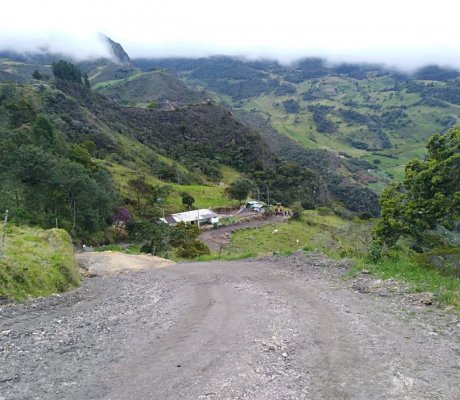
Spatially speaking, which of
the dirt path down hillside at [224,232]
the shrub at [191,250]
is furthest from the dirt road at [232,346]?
the dirt path down hillside at [224,232]

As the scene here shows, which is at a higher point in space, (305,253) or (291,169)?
(305,253)

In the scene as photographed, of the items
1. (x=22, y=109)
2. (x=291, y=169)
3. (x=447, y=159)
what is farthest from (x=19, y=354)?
(x=291, y=169)

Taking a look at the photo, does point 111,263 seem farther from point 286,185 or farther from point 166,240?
point 286,185

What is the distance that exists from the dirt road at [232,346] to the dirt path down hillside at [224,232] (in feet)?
140

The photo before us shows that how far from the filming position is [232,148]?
527 ft

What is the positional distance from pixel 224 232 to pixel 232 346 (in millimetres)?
59436

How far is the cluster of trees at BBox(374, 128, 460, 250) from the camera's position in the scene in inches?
888

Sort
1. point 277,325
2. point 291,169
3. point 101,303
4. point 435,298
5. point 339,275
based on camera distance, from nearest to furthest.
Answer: point 277,325, point 435,298, point 101,303, point 339,275, point 291,169

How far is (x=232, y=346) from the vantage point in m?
9.73

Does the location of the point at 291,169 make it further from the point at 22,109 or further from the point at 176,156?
the point at 22,109

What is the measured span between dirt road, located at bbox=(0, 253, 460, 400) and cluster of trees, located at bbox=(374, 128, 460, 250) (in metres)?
10.3

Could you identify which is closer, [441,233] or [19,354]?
[19,354]

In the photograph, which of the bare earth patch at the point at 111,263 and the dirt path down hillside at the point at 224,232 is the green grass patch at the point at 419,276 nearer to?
the bare earth patch at the point at 111,263

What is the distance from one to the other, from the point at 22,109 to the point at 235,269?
3460 inches
